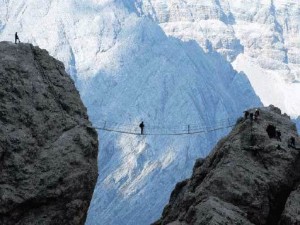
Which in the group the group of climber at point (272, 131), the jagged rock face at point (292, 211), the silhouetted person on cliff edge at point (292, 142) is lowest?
the jagged rock face at point (292, 211)

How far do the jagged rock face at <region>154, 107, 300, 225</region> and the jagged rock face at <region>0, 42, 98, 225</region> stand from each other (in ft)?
22.3

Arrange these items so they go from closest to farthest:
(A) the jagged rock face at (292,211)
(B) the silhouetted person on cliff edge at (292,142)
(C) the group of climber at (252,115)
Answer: (A) the jagged rock face at (292,211), (B) the silhouetted person on cliff edge at (292,142), (C) the group of climber at (252,115)

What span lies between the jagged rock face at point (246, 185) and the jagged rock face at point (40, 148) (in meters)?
6.81

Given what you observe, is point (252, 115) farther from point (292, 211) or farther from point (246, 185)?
point (292, 211)

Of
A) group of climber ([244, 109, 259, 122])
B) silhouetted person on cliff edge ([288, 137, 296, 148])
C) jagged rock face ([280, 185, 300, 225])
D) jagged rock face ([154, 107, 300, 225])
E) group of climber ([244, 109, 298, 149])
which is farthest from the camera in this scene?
group of climber ([244, 109, 259, 122])

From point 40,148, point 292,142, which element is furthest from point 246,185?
point 40,148

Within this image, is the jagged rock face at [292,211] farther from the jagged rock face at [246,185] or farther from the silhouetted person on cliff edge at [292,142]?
the silhouetted person on cliff edge at [292,142]

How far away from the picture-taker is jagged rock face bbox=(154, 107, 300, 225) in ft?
122

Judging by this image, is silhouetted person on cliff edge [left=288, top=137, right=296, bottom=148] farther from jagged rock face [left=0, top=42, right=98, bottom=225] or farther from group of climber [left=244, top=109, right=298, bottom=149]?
jagged rock face [left=0, top=42, right=98, bottom=225]

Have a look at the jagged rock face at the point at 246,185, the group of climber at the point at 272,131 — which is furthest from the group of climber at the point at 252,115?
the jagged rock face at the point at 246,185

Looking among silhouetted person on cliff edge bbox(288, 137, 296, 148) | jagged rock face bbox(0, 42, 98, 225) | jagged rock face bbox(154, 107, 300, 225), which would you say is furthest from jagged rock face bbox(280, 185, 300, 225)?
jagged rock face bbox(0, 42, 98, 225)

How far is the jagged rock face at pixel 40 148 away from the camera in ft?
122

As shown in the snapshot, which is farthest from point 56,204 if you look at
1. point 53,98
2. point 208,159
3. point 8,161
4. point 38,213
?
point 208,159

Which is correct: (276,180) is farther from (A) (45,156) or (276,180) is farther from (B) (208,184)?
(A) (45,156)
